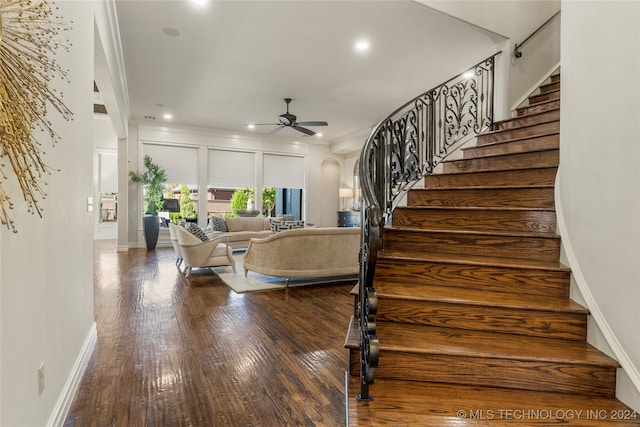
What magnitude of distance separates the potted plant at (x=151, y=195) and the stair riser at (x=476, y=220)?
22.8ft

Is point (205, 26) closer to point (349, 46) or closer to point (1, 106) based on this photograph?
point (349, 46)

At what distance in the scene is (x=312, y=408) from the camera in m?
1.89

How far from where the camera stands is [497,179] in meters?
3.22

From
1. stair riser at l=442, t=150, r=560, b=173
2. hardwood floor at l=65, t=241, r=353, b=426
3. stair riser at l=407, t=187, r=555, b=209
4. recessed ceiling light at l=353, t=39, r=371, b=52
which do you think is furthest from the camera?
recessed ceiling light at l=353, t=39, r=371, b=52

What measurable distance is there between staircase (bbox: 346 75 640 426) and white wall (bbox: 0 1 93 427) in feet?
4.45

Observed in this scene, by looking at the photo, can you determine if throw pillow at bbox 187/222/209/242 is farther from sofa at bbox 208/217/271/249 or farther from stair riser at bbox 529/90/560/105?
stair riser at bbox 529/90/560/105

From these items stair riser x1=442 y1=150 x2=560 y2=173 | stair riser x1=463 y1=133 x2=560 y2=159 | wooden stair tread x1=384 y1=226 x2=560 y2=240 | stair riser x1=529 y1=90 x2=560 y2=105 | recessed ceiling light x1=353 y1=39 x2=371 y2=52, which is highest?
recessed ceiling light x1=353 y1=39 x2=371 y2=52

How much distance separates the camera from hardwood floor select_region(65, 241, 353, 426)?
73.1 inches

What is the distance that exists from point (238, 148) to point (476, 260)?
329 inches

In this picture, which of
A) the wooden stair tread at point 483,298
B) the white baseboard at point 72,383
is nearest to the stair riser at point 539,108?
the wooden stair tread at point 483,298

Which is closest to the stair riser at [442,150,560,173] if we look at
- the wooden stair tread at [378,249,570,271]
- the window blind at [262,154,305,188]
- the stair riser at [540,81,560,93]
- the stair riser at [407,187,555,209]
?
the stair riser at [407,187,555,209]

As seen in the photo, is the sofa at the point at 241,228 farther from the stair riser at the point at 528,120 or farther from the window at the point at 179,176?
the stair riser at the point at 528,120

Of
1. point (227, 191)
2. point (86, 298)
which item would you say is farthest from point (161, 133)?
point (86, 298)

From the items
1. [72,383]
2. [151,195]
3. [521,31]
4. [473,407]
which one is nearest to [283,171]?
[151,195]
